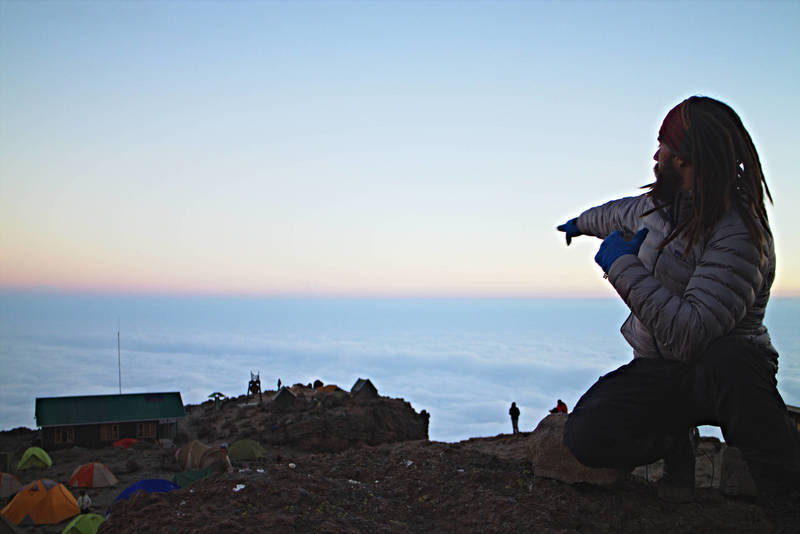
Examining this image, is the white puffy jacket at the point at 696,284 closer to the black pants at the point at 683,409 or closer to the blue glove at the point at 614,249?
the blue glove at the point at 614,249

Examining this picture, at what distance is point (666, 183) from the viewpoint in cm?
396

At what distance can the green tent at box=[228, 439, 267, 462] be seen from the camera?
2706 centimetres

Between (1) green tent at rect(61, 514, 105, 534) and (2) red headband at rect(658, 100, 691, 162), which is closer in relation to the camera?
(2) red headband at rect(658, 100, 691, 162)

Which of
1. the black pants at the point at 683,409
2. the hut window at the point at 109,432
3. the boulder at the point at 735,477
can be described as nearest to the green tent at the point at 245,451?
the hut window at the point at 109,432

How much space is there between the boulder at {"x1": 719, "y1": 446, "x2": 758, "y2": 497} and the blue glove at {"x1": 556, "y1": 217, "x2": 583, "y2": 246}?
219 cm

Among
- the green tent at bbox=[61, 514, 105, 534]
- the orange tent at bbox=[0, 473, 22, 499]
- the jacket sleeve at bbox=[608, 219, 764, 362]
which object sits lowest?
the orange tent at bbox=[0, 473, 22, 499]

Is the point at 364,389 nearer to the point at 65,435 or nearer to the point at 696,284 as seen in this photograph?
the point at 65,435

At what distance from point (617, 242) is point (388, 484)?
2.99m

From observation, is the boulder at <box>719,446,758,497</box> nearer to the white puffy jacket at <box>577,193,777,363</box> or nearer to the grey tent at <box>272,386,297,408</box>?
the white puffy jacket at <box>577,193,777,363</box>

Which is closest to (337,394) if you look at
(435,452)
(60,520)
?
(60,520)

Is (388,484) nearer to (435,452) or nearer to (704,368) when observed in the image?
(435,452)

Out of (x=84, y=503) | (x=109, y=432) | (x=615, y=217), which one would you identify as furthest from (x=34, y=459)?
(x=615, y=217)

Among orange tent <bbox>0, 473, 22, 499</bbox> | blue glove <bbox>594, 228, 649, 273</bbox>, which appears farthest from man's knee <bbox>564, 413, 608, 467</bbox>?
orange tent <bbox>0, 473, 22, 499</bbox>

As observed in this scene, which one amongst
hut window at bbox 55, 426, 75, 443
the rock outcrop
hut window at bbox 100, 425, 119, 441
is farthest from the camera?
hut window at bbox 100, 425, 119, 441
